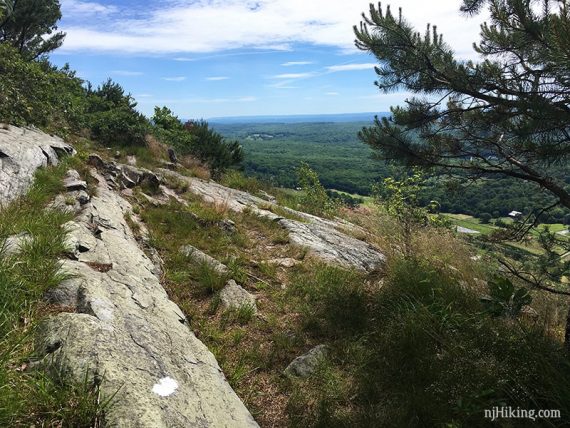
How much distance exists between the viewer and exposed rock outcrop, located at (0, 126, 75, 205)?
6044 millimetres

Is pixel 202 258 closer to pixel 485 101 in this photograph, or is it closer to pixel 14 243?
pixel 14 243

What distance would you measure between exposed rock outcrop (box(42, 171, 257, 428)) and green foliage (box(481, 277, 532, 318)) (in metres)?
2.57

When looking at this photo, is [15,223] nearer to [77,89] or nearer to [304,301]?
[304,301]

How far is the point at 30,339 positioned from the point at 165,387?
963 millimetres

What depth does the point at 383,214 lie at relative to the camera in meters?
7.82

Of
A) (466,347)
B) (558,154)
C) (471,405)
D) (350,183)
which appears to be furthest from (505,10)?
(350,183)

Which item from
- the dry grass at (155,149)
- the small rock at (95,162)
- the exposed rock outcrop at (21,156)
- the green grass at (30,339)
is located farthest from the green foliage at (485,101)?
the dry grass at (155,149)

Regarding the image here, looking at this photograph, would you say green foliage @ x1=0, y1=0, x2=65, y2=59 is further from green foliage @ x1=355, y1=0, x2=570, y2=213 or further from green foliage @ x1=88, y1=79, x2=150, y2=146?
green foliage @ x1=355, y1=0, x2=570, y2=213

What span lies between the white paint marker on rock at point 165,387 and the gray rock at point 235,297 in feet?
7.78

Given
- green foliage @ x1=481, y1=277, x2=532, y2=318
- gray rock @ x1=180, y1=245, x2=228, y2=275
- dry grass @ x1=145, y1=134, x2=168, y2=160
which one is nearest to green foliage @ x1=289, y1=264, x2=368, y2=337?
gray rock @ x1=180, y1=245, x2=228, y2=275

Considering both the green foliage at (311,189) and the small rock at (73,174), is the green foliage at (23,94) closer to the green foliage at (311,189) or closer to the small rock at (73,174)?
the small rock at (73,174)

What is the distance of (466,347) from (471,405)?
26.8 inches

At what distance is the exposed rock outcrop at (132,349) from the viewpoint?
239 cm

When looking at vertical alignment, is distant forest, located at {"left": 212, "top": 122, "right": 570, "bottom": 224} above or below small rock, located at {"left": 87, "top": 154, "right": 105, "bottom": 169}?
below
